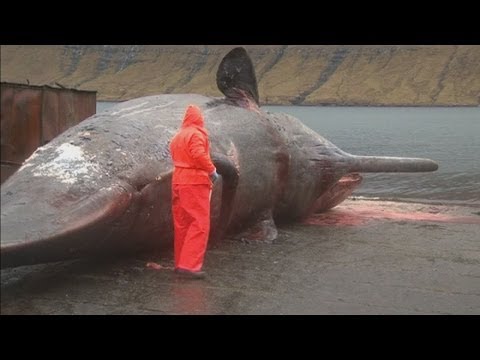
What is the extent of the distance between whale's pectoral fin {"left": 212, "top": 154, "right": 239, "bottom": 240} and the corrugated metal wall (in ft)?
7.75

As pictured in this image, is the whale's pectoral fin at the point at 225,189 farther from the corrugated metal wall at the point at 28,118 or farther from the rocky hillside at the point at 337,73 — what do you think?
the rocky hillside at the point at 337,73

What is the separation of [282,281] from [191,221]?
1122 mm

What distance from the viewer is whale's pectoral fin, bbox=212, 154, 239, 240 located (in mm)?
8063

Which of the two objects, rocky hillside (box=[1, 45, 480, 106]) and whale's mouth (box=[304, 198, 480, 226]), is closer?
whale's mouth (box=[304, 198, 480, 226])

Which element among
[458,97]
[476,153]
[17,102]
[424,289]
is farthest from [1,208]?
[458,97]

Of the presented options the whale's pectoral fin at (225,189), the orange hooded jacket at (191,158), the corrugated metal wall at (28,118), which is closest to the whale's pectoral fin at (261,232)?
the whale's pectoral fin at (225,189)

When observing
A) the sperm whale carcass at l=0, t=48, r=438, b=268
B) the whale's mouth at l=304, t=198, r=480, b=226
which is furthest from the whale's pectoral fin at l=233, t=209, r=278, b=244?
the whale's mouth at l=304, t=198, r=480, b=226

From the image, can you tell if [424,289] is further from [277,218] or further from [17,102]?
[17,102]

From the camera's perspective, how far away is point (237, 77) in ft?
32.8

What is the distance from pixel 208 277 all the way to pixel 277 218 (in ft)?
11.7

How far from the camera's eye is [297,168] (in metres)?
10.3

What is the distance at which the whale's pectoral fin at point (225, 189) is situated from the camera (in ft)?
26.5

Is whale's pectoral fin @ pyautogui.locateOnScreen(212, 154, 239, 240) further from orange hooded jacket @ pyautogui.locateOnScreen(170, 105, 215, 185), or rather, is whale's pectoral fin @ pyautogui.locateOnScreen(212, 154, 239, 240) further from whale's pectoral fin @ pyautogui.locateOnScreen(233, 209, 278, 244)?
orange hooded jacket @ pyautogui.locateOnScreen(170, 105, 215, 185)

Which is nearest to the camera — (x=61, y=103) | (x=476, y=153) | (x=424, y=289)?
(x=424, y=289)
